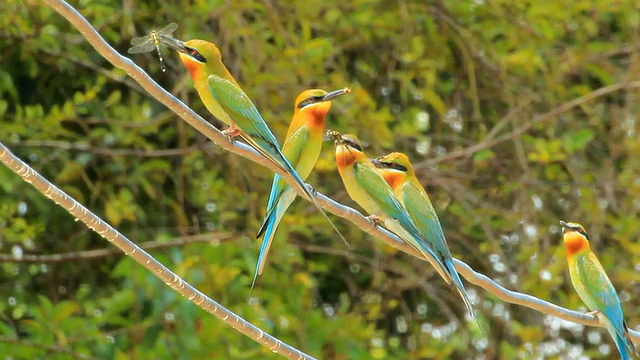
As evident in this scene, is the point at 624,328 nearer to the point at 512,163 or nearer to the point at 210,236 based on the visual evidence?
the point at 210,236

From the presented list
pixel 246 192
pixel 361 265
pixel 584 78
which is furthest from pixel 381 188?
pixel 584 78

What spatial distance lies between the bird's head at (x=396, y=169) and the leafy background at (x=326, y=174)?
45.7 inches

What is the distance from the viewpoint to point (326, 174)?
429 cm

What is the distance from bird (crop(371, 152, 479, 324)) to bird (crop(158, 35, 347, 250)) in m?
0.25

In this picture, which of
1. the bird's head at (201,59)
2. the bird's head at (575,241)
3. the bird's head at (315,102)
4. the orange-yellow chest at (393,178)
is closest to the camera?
the bird's head at (201,59)

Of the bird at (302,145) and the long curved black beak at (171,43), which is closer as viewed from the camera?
the long curved black beak at (171,43)

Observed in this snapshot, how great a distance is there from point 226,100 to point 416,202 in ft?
1.82

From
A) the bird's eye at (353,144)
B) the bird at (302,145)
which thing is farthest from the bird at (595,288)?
the bird at (302,145)

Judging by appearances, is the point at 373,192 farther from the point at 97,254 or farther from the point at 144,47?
the point at 97,254

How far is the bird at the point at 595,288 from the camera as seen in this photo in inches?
111

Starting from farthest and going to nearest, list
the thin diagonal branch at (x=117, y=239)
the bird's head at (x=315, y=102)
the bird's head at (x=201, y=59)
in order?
the bird's head at (x=315, y=102)
the bird's head at (x=201, y=59)
the thin diagonal branch at (x=117, y=239)

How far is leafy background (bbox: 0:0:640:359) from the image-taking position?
3879 millimetres

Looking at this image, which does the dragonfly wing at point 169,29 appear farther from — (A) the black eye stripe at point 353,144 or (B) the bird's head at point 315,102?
(A) the black eye stripe at point 353,144

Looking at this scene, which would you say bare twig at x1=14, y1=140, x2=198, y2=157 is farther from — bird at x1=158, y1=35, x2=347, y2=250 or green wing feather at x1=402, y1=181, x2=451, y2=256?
bird at x1=158, y1=35, x2=347, y2=250
